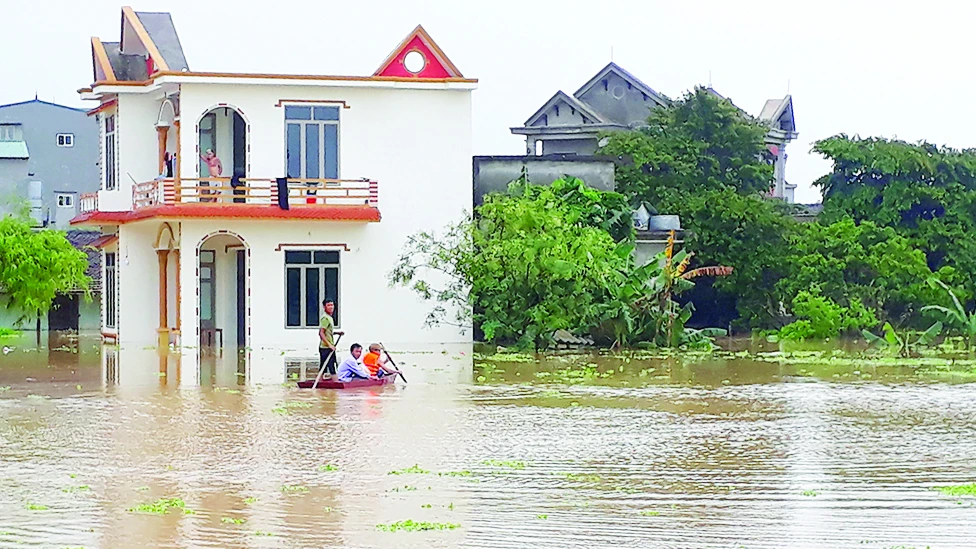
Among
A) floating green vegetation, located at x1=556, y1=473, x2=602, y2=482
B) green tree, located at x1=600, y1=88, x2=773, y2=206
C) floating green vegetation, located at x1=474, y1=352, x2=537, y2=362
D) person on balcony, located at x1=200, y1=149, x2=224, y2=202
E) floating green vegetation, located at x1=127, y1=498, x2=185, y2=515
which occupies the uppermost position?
green tree, located at x1=600, y1=88, x2=773, y2=206

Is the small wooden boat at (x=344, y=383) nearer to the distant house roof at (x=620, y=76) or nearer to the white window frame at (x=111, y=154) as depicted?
the white window frame at (x=111, y=154)

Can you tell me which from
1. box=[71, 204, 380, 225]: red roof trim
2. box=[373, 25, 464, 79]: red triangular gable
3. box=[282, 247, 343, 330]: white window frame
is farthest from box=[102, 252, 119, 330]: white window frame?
box=[373, 25, 464, 79]: red triangular gable

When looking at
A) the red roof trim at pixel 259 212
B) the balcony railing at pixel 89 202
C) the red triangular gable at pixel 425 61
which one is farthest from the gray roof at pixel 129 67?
Answer: the red triangular gable at pixel 425 61

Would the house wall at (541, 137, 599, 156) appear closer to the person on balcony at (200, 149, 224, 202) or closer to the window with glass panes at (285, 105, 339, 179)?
the window with glass panes at (285, 105, 339, 179)

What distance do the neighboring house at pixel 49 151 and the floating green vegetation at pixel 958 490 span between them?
56.7 metres

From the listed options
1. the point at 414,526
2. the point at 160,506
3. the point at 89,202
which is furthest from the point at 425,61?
the point at 414,526

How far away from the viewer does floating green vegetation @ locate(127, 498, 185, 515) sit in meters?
12.6

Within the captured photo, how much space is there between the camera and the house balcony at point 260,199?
36781 mm

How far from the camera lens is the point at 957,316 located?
38719 millimetres

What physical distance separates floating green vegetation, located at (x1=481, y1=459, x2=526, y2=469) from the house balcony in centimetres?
2181

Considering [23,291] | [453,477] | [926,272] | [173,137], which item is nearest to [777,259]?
[926,272]

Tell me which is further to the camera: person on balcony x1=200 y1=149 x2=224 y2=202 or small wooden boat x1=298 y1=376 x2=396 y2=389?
person on balcony x1=200 y1=149 x2=224 y2=202

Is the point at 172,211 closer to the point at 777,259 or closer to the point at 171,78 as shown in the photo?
the point at 171,78

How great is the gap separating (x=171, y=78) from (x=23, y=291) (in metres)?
10.1
